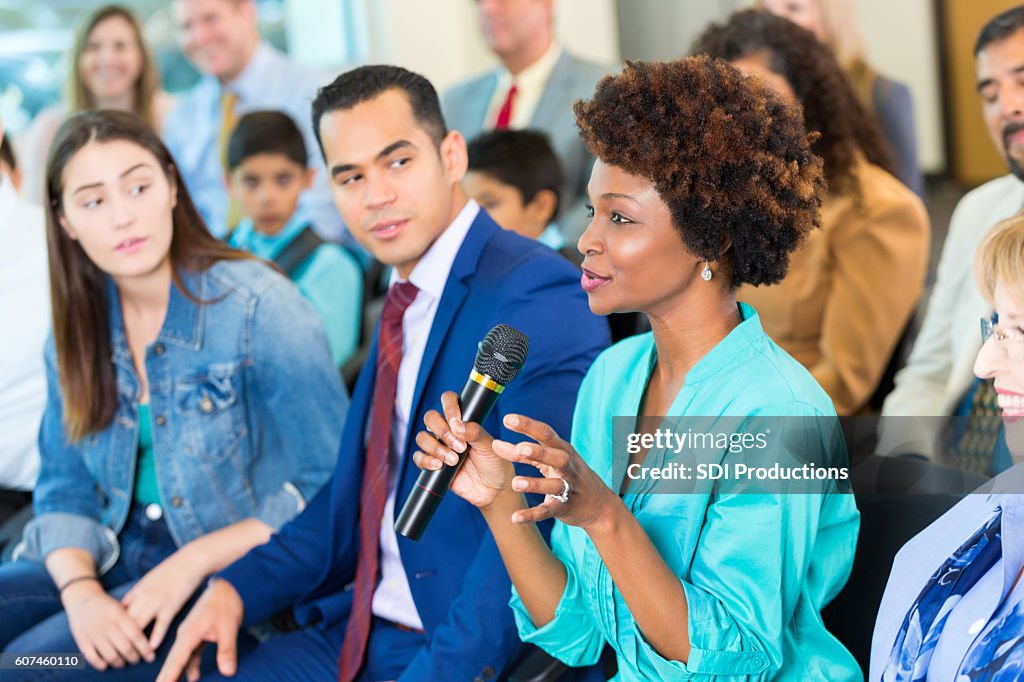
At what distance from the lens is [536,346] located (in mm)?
1760

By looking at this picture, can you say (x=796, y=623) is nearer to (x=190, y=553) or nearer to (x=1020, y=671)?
(x=1020, y=671)

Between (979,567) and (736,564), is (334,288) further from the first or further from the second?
(979,567)

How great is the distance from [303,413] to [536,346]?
0.61 metres

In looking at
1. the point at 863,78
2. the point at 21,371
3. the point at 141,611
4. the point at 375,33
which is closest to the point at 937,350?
the point at 863,78

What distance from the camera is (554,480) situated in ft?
4.14

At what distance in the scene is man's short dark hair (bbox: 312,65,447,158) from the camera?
199cm

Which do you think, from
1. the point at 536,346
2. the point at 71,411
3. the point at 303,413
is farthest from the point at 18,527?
the point at 536,346

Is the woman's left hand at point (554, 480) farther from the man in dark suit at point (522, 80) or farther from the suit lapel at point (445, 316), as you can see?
the man in dark suit at point (522, 80)

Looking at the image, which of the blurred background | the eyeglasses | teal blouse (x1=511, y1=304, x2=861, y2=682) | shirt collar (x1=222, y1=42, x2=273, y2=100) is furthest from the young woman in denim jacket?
the blurred background

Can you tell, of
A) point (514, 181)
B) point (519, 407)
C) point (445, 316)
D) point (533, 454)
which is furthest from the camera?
point (514, 181)

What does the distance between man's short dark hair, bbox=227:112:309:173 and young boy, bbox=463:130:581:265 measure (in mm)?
831

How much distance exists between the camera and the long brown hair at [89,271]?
7.39 feet

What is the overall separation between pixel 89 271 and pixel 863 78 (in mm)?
2503

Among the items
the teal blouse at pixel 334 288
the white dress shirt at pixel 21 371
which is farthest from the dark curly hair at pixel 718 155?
the teal blouse at pixel 334 288
